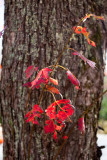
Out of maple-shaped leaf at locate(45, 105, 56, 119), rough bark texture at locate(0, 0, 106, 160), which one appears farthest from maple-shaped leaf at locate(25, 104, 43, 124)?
rough bark texture at locate(0, 0, 106, 160)

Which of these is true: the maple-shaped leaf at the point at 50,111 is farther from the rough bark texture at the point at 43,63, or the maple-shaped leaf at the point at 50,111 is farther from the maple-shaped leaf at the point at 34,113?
the rough bark texture at the point at 43,63

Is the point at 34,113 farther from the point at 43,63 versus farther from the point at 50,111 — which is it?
the point at 43,63

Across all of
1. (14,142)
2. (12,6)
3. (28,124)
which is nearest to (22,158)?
(14,142)

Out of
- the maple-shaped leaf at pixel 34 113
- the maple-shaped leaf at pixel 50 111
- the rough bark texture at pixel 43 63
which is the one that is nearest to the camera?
the maple-shaped leaf at pixel 50 111

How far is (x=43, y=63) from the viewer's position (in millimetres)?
1183

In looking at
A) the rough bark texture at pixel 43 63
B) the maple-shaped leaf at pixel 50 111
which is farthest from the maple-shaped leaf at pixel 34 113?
the rough bark texture at pixel 43 63

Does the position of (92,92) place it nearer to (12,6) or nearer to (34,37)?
(34,37)

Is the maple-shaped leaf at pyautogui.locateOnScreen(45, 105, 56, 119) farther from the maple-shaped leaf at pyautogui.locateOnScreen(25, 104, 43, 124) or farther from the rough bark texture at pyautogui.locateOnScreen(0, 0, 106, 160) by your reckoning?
the rough bark texture at pyautogui.locateOnScreen(0, 0, 106, 160)

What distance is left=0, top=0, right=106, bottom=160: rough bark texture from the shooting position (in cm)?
119

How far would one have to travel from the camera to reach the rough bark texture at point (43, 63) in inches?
46.8

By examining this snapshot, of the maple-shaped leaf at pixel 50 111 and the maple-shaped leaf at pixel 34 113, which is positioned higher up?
the maple-shaped leaf at pixel 50 111

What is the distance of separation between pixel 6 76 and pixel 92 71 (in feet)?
2.16

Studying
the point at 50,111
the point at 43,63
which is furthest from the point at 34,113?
the point at 43,63

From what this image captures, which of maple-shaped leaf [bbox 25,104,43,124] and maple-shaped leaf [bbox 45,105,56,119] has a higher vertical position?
maple-shaped leaf [bbox 45,105,56,119]
